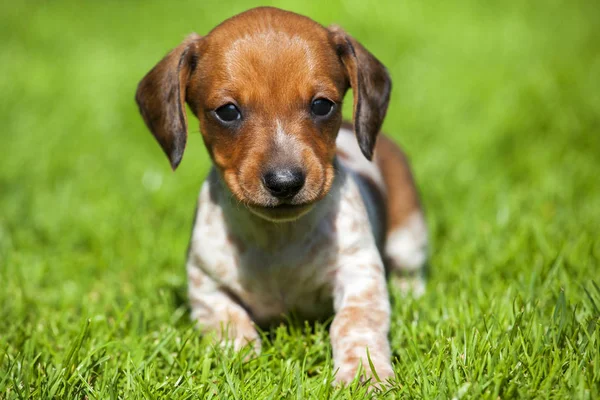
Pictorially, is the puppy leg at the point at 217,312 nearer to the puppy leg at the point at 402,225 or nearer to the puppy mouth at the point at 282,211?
the puppy mouth at the point at 282,211

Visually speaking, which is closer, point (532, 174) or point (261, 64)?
point (261, 64)

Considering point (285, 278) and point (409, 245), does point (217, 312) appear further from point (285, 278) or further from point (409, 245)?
point (409, 245)

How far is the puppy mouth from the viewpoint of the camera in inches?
164

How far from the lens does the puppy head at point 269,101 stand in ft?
13.5

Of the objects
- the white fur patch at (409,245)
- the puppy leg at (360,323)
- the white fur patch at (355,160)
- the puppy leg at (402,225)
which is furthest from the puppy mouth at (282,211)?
the white fur patch at (409,245)

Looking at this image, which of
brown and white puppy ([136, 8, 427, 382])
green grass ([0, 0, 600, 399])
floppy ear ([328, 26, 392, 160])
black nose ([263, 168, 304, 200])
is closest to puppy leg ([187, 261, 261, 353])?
brown and white puppy ([136, 8, 427, 382])

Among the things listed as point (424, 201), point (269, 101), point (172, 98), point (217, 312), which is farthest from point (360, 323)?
point (424, 201)

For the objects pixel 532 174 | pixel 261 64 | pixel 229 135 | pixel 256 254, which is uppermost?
pixel 261 64

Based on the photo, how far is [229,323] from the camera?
15.0 ft

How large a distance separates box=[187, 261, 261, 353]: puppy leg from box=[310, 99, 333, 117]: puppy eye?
1279 millimetres

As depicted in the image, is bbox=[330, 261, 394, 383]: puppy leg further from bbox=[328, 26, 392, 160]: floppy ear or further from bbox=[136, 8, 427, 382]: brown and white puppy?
bbox=[328, 26, 392, 160]: floppy ear

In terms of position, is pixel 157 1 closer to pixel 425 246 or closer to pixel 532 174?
pixel 532 174

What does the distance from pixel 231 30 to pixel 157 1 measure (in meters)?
13.6

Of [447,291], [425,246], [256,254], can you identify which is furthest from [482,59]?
[256,254]
